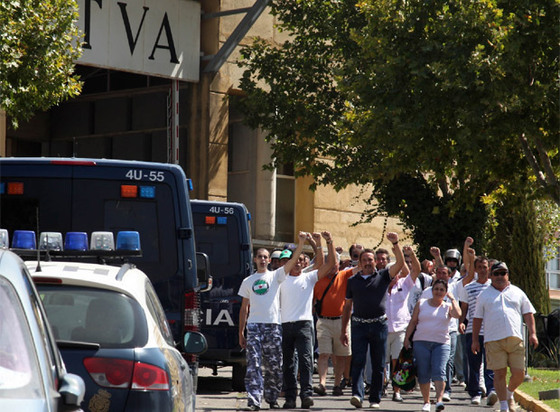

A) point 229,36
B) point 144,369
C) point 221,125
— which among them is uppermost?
point 229,36

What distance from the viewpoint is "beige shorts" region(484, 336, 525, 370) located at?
1379 cm

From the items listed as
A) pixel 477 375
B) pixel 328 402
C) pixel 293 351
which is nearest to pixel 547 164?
pixel 477 375

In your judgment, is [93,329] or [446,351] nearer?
[93,329]

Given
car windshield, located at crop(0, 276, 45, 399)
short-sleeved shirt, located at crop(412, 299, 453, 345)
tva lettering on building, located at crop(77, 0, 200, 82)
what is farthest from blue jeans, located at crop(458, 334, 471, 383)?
car windshield, located at crop(0, 276, 45, 399)

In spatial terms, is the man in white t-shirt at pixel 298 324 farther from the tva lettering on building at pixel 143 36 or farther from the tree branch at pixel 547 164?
the tva lettering on building at pixel 143 36

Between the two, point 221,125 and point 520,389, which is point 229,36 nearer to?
point 221,125

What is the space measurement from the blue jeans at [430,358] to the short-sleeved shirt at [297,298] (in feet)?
4.45

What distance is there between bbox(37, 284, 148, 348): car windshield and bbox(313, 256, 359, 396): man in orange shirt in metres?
9.90

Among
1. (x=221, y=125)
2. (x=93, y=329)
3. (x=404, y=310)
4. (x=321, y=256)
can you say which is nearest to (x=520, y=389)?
(x=404, y=310)

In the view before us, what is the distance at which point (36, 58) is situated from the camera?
17.3 m

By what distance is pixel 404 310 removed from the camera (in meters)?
16.9

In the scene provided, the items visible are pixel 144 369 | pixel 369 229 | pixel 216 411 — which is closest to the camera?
pixel 144 369

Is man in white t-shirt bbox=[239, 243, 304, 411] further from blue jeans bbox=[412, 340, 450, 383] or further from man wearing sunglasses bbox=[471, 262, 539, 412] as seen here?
man wearing sunglasses bbox=[471, 262, 539, 412]

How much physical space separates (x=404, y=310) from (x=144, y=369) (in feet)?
34.5
